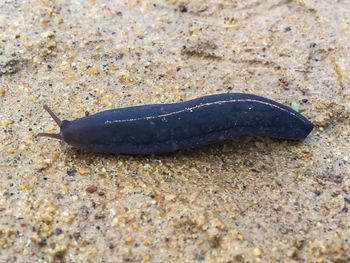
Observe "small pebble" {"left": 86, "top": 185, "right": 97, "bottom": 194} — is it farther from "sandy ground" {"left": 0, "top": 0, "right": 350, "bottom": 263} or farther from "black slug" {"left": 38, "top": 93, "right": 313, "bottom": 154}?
"black slug" {"left": 38, "top": 93, "right": 313, "bottom": 154}

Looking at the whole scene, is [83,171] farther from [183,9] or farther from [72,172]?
[183,9]

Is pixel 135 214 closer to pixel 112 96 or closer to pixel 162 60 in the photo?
pixel 112 96

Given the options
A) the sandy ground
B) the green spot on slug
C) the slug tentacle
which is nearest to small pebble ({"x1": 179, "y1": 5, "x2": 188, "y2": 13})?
the sandy ground

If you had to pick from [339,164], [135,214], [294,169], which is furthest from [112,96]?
[339,164]

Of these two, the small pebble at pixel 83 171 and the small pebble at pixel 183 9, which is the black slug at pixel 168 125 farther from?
the small pebble at pixel 183 9

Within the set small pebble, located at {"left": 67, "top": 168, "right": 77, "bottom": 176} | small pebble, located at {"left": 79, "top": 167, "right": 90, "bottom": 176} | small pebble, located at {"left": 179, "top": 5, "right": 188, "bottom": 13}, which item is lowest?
small pebble, located at {"left": 79, "top": 167, "right": 90, "bottom": 176}

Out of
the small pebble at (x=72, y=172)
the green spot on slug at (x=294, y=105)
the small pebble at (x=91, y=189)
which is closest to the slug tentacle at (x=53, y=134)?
the small pebble at (x=72, y=172)

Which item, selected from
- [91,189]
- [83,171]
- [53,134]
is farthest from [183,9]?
[91,189]
